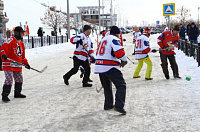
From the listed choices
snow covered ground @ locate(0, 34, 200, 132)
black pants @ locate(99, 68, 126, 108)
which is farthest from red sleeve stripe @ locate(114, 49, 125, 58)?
snow covered ground @ locate(0, 34, 200, 132)


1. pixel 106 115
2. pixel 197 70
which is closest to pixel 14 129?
pixel 106 115

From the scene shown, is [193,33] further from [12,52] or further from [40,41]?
[12,52]

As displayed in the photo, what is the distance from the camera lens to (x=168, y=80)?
9.56m

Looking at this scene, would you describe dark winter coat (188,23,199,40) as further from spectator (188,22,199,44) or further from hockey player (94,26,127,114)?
hockey player (94,26,127,114)

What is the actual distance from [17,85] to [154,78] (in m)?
4.68

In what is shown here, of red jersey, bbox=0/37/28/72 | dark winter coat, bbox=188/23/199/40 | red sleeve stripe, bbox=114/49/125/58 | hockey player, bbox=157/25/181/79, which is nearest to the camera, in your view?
red sleeve stripe, bbox=114/49/125/58

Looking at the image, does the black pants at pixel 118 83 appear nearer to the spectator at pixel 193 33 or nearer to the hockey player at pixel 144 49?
the hockey player at pixel 144 49

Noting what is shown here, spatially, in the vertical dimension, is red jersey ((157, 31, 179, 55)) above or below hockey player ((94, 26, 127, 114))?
above

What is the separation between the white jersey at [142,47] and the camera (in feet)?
31.8

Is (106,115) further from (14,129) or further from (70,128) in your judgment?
(14,129)

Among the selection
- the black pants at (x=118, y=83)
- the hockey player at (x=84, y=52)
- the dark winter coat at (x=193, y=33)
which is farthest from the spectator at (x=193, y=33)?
the black pants at (x=118, y=83)

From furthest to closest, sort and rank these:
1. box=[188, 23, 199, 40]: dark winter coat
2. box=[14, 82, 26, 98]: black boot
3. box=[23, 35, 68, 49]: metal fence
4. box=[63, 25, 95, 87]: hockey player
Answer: box=[23, 35, 68, 49]: metal fence, box=[188, 23, 199, 40]: dark winter coat, box=[63, 25, 95, 87]: hockey player, box=[14, 82, 26, 98]: black boot

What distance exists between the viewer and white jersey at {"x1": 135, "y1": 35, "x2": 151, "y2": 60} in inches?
381

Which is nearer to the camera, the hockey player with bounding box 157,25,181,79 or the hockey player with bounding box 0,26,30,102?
the hockey player with bounding box 0,26,30,102
